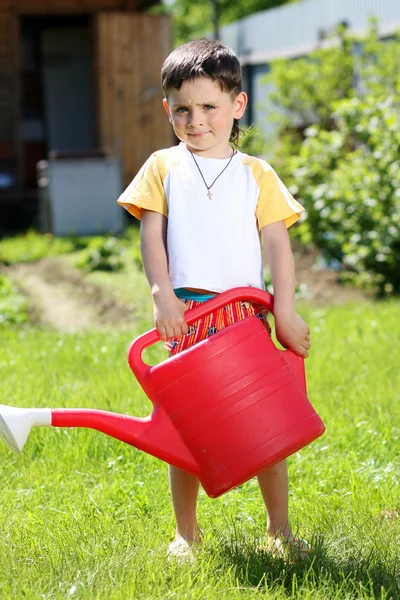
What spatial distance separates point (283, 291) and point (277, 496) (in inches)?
21.9

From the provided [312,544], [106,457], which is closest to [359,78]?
[106,457]

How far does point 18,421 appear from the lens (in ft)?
8.06

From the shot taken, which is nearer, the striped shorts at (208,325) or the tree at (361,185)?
the striped shorts at (208,325)

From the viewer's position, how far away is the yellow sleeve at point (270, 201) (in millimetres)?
2662

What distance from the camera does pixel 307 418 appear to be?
2484mm

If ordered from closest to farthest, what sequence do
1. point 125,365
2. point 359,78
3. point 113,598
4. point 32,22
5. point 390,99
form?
1. point 113,598
2. point 125,365
3. point 390,99
4. point 359,78
5. point 32,22

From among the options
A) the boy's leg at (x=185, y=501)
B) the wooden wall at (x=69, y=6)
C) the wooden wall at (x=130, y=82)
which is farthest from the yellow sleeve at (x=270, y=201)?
the wooden wall at (x=69, y=6)

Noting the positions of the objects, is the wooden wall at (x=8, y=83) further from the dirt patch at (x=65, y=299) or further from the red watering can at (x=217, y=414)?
the red watering can at (x=217, y=414)

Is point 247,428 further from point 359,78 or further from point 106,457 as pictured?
point 359,78

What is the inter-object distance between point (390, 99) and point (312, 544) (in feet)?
15.9

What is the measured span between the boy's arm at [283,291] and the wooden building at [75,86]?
8.55 meters

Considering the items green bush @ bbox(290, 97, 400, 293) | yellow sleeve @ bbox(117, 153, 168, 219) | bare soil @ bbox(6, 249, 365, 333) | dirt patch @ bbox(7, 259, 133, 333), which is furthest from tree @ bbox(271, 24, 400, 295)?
yellow sleeve @ bbox(117, 153, 168, 219)

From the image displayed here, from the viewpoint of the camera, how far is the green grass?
2.38 m

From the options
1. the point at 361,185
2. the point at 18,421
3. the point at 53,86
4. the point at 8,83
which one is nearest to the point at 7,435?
the point at 18,421
